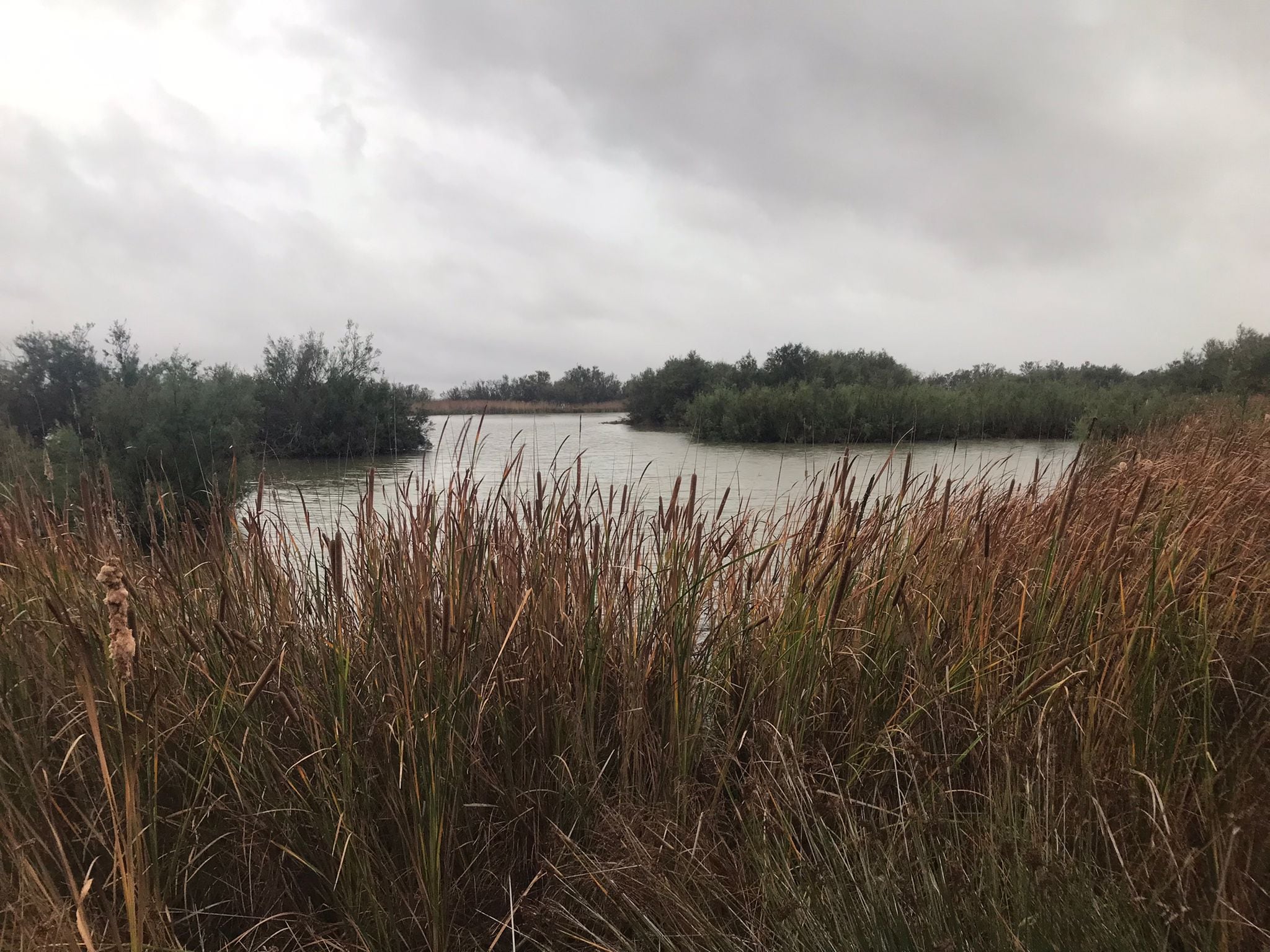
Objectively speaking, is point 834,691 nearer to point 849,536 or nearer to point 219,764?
point 849,536

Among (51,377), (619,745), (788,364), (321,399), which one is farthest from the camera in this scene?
(788,364)

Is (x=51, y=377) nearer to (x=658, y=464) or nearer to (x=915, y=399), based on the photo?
Answer: (x=658, y=464)

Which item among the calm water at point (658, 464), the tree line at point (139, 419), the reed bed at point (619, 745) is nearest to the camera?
the reed bed at point (619, 745)

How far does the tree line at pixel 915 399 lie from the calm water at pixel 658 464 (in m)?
1.07

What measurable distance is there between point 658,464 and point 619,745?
10.5 m

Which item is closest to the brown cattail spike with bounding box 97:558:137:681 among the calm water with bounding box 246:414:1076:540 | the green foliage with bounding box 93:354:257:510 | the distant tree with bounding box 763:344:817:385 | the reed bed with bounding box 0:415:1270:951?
the reed bed with bounding box 0:415:1270:951

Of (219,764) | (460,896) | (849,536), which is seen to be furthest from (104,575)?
(849,536)

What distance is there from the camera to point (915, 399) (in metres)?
20.9

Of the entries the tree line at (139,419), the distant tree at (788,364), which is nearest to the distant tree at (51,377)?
the tree line at (139,419)

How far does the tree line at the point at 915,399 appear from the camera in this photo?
19156 millimetres

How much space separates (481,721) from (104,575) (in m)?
1.06

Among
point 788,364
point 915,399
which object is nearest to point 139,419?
point 915,399

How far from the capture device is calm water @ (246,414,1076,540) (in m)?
4.81

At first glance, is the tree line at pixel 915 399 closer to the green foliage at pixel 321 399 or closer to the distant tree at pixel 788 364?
the distant tree at pixel 788 364
